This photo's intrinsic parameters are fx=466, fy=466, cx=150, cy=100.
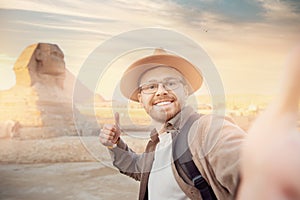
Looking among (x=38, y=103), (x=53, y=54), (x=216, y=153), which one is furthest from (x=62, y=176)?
(x=216, y=153)

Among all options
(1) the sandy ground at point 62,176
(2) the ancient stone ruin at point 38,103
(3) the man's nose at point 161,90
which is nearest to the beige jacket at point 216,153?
(3) the man's nose at point 161,90

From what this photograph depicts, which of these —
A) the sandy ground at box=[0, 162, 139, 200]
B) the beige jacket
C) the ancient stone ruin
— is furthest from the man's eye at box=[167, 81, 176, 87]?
the ancient stone ruin

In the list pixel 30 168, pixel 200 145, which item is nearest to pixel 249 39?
pixel 200 145

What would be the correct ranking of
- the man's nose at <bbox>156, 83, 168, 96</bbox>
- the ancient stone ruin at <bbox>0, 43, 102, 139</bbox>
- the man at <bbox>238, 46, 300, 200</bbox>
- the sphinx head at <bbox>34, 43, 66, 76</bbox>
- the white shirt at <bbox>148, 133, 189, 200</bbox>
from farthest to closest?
1. the ancient stone ruin at <bbox>0, 43, 102, 139</bbox>
2. the sphinx head at <bbox>34, 43, 66, 76</bbox>
3. the man's nose at <bbox>156, 83, 168, 96</bbox>
4. the white shirt at <bbox>148, 133, 189, 200</bbox>
5. the man at <bbox>238, 46, 300, 200</bbox>

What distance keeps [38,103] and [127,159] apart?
258 cm

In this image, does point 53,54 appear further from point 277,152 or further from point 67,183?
point 277,152

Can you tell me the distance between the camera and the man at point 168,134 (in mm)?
1745

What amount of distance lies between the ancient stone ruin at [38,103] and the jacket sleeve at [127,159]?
47.2 inches

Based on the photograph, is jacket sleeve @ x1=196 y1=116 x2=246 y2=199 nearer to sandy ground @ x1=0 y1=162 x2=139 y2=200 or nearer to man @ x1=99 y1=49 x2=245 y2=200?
man @ x1=99 y1=49 x2=245 y2=200

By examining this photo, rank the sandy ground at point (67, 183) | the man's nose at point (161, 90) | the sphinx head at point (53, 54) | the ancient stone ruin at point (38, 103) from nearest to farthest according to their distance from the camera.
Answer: the man's nose at point (161, 90)
the sandy ground at point (67, 183)
the sphinx head at point (53, 54)
the ancient stone ruin at point (38, 103)

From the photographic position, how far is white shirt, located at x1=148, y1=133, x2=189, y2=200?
1879 mm

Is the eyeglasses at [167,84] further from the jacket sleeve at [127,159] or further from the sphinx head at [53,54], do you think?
the sphinx head at [53,54]

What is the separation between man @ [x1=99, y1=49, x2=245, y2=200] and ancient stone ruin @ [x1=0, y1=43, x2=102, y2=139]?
1.21 m

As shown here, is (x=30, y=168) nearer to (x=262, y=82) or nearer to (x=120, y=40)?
(x=120, y=40)
